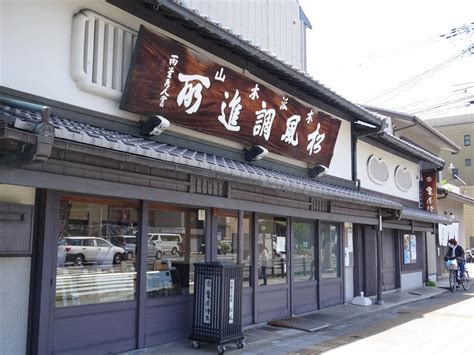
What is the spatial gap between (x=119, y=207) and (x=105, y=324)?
1706 mm

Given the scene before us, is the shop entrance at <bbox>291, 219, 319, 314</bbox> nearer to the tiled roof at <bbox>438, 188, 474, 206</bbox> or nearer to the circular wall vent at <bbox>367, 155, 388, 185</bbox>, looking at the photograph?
the circular wall vent at <bbox>367, 155, 388, 185</bbox>

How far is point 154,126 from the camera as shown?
7188 millimetres

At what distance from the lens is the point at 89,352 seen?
21.4ft

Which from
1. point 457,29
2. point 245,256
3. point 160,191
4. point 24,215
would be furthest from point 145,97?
point 457,29

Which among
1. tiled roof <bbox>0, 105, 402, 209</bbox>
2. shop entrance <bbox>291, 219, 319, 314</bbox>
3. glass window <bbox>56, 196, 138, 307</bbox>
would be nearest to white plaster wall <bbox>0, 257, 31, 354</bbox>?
glass window <bbox>56, 196, 138, 307</bbox>

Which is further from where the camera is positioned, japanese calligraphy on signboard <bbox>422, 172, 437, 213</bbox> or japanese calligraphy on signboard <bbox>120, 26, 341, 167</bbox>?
japanese calligraphy on signboard <bbox>422, 172, 437, 213</bbox>

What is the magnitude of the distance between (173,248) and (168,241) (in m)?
0.20

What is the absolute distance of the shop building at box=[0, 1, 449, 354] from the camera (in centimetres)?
582

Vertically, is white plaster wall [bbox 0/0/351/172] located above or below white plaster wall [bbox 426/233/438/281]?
above

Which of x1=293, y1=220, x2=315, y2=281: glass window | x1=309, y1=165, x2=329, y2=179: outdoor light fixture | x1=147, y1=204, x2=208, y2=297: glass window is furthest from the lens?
x1=309, y1=165, x2=329, y2=179: outdoor light fixture

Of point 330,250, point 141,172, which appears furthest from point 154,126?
point 330,250

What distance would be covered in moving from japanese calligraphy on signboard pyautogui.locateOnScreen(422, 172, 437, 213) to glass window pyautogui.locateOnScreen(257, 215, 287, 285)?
10432 millimetres

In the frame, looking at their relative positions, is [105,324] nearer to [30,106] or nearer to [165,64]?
[30,106]

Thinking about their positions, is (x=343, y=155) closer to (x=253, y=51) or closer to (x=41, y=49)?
(x=253, y=51)
